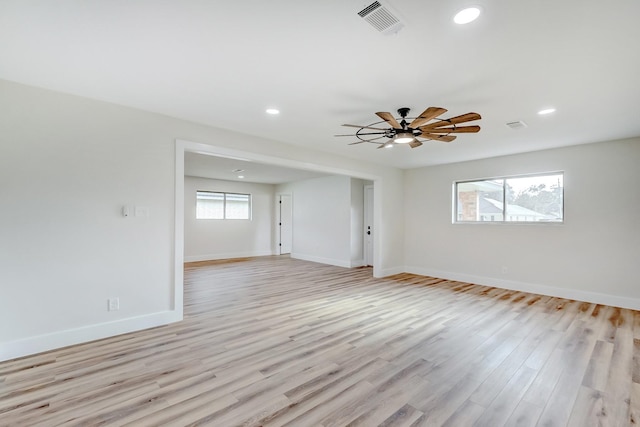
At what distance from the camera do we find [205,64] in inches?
92.0

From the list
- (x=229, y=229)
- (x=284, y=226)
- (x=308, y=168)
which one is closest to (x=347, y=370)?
(x=308, y=168)

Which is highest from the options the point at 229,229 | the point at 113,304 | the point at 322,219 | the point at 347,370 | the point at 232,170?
the point at 232,170

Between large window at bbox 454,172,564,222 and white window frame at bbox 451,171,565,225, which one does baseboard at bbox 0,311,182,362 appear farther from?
large window at bbox 454,172,564,222

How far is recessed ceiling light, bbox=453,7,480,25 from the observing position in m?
1.70

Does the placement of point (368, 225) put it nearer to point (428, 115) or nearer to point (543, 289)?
point (543, 289)

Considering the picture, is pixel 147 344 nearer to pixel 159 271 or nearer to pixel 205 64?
pixel 159 271

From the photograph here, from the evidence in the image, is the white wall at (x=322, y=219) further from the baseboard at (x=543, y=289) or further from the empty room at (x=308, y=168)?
the empty room at (x=308, y=168)

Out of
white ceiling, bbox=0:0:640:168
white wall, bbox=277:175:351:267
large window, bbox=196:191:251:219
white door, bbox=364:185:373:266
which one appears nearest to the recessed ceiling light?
white ceiling, bbox=0:0:640:168

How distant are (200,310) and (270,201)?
647 cm

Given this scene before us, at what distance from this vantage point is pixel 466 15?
1744 millimetres

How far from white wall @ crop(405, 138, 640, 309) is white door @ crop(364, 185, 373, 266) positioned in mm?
1748

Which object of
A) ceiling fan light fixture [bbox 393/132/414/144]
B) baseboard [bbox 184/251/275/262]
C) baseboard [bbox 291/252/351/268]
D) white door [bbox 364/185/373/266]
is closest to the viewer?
ceiling fan light fixture [bbox 393/132/414/144]

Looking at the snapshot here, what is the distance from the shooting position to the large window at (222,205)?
28.9 ft

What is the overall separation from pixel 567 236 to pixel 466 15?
4.73m
